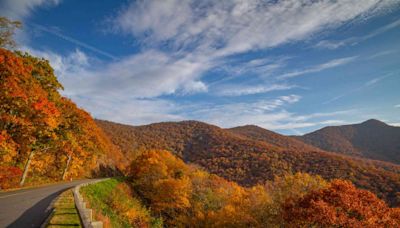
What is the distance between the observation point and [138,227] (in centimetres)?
2050

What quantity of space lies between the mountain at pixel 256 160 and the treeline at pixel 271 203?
3329 cm

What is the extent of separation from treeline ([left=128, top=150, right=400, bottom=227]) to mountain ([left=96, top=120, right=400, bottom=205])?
3329cm

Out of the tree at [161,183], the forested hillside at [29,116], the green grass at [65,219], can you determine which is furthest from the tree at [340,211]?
the tree at [161,183]

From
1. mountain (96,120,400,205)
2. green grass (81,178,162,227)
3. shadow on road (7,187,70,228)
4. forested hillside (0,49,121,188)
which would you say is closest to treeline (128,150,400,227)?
green grass (81,178,162,227)

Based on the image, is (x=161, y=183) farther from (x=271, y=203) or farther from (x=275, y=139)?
(x=275, y=139)

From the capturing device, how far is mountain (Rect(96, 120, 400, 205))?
61.2 metres

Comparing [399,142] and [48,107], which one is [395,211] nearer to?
[48,107]

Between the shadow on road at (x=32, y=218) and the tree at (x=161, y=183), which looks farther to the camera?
the tree at (x=161, y=183)

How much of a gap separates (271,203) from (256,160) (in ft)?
221

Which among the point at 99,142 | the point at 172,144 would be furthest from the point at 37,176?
the point at 172,144

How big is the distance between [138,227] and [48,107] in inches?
474

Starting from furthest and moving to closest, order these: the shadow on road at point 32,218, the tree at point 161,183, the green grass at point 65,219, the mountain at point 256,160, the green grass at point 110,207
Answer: the mountain at point 256,160, the tree at point 161,183, the green grass at point 110,207, the shadow on road at point 32,218, the green grass at point 65,219

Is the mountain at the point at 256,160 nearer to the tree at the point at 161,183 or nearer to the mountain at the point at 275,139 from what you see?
the mountain at the point at 275,139

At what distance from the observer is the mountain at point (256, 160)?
61.2 metres
